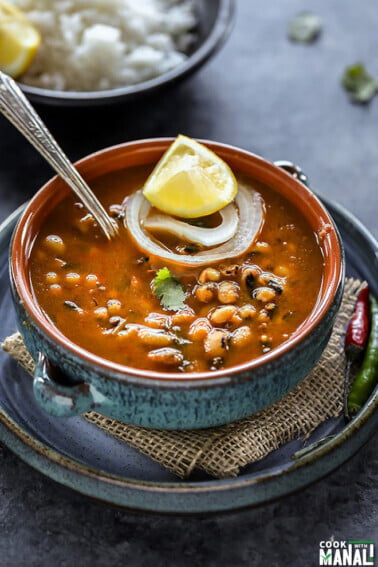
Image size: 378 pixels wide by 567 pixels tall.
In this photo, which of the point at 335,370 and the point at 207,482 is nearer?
the point at 207,482

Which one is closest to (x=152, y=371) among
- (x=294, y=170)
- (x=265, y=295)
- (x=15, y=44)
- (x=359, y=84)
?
(x=265, y=295)

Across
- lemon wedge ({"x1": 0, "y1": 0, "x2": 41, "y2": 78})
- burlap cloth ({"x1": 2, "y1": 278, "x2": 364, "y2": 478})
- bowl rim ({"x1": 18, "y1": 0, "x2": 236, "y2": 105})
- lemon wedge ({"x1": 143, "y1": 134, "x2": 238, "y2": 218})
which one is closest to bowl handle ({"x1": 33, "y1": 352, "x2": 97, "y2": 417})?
burlap cloth ({"x1": 2, "y1": 278, "x2": 364, "y2": 478})

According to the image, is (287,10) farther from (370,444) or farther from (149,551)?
(149,551)

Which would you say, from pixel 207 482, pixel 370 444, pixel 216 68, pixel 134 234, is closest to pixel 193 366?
pixel 207 482

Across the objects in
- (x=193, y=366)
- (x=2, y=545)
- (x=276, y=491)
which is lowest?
(x=2, y=545)

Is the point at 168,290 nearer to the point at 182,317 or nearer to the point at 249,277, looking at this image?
the point at 182,317

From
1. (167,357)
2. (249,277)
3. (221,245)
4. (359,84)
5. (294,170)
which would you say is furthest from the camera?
(359,84)
